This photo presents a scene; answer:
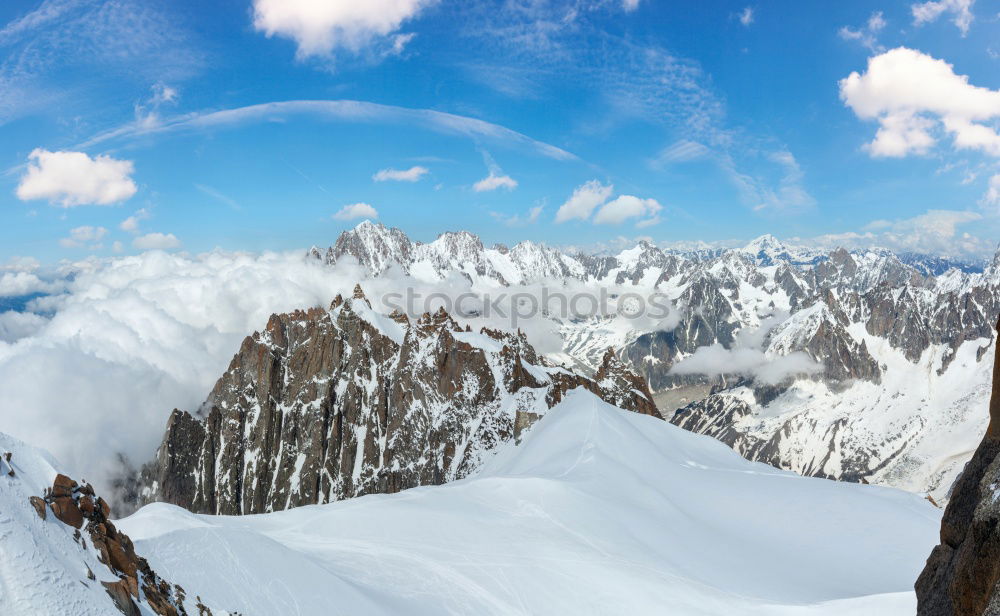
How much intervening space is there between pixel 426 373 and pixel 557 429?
110m

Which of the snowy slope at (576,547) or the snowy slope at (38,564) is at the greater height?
the snowy slope at (38,564)

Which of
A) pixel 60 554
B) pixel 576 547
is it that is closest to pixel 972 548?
pixel 60 554

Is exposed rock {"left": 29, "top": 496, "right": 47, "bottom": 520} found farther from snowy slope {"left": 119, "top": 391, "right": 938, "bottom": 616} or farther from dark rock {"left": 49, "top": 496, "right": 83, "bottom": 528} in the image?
snowy slope {"left": 119, "top": 391, "right": 938, "bottom": 616}

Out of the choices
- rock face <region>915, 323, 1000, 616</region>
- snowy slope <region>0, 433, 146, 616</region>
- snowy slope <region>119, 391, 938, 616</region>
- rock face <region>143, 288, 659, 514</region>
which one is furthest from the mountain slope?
rock face <region>143, 288, 659, 514</region>

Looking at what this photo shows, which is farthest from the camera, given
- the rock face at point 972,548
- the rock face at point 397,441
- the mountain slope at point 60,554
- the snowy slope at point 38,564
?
the rock face at point 397,441

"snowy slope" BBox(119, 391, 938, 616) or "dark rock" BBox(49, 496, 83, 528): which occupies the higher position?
"dark rock" BBox(49, 496, 83, 528)

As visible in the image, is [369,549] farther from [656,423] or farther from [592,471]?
[656,423]

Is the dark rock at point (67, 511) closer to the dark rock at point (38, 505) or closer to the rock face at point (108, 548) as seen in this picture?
the rock face at point (108, 548)

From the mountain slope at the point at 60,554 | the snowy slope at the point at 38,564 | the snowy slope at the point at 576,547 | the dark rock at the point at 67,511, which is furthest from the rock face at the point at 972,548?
the dark rock at the point at 67,511

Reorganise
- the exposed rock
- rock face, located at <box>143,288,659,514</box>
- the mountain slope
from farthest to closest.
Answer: rock face, located at <box>143,288,659,514</box>
the exposed rock
the mountain slope

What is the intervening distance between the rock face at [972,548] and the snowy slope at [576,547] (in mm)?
18150

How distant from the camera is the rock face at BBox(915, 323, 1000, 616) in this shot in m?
11.1

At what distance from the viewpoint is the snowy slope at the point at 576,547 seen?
2834cm

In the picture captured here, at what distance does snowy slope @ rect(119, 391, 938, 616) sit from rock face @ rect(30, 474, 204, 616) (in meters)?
5.44
